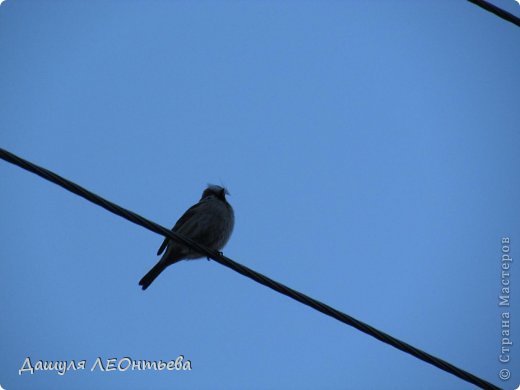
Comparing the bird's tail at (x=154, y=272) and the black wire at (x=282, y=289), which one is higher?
the bird's tail at (x=154, y=272)

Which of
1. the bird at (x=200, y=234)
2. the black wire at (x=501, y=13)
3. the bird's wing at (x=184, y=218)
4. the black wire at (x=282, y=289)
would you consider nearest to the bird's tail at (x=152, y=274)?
the bird at (x=200, y=234)

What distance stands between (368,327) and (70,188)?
205 centimetres

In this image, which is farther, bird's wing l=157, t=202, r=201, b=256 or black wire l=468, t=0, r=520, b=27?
bird's wing l=157, t=202, r=201, b=256

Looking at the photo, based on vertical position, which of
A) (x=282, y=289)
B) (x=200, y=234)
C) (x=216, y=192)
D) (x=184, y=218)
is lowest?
(x=282, y=289)

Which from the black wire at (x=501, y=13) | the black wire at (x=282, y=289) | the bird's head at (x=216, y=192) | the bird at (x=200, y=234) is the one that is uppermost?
the bird's head at (x=216, y=192)

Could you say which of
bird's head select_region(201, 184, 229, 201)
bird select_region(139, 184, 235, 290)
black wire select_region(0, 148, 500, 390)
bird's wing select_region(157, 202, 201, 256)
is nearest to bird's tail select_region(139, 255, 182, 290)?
bird select_region(139, 184, 235, 290)

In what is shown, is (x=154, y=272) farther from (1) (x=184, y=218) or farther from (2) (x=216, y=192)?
(2) (x=216, y=192)

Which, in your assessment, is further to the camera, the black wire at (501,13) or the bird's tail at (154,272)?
the bird's tail at (154,272)

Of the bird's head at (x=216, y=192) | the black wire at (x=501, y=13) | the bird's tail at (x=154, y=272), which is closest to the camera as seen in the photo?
the black wire at (x=501, y=13)

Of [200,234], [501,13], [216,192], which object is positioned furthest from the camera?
[216,192]

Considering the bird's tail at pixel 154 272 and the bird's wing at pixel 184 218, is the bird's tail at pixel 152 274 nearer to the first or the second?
the bird's tail at pixel 154 272

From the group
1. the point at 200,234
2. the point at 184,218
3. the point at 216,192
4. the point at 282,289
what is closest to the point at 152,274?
the point at 200,234

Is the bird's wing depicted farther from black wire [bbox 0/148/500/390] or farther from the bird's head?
black wire [bbox 0/148/500/390]

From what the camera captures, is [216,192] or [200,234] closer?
[200,234]
